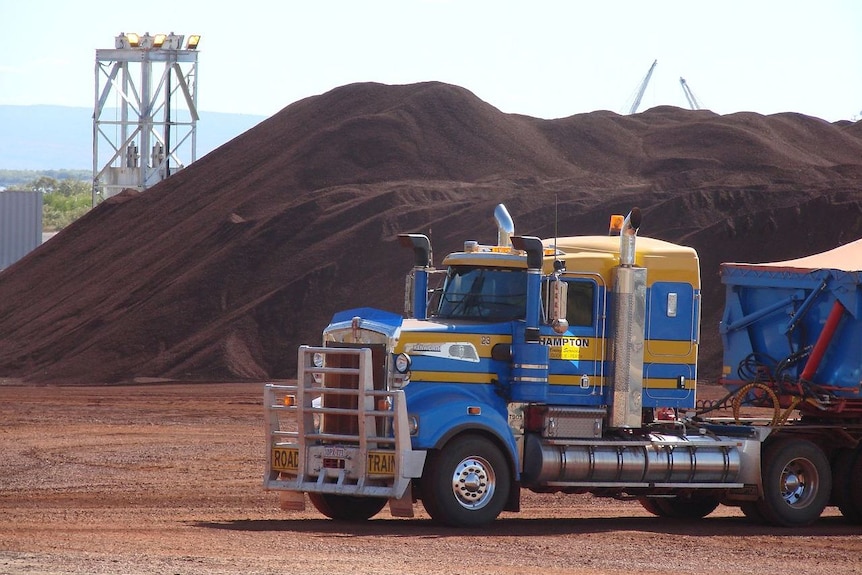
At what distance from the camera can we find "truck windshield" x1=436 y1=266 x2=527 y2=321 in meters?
15.8

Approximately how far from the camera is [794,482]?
17.3 meters

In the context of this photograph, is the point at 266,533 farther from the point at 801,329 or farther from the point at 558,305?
the point at 801,329

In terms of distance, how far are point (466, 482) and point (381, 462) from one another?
100cm

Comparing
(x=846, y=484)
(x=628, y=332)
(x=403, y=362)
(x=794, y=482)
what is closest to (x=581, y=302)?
(x=628, y=332)

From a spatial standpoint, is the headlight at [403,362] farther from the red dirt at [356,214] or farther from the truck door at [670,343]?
the red dirt at [356,214]

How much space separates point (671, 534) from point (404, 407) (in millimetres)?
3519

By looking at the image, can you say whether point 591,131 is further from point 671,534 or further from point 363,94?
point 671,534

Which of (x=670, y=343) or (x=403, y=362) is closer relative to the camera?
(x=403, y=362)

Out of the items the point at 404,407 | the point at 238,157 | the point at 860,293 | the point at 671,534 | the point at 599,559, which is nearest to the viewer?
the point at 599,559

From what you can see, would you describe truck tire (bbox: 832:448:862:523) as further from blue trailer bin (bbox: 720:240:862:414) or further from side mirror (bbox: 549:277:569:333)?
side mirror (bbox: 549:277:569:333)

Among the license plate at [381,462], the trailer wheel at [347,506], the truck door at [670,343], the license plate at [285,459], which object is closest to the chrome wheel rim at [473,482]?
the license plate at [381,462]

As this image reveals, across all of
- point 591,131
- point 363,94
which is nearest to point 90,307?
point 363,94

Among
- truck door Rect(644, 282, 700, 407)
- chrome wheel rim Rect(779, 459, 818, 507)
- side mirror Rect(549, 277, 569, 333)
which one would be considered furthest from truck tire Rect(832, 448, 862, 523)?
side mirror Rect(549, 277, 569, 333)

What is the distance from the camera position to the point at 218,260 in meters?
47.4
